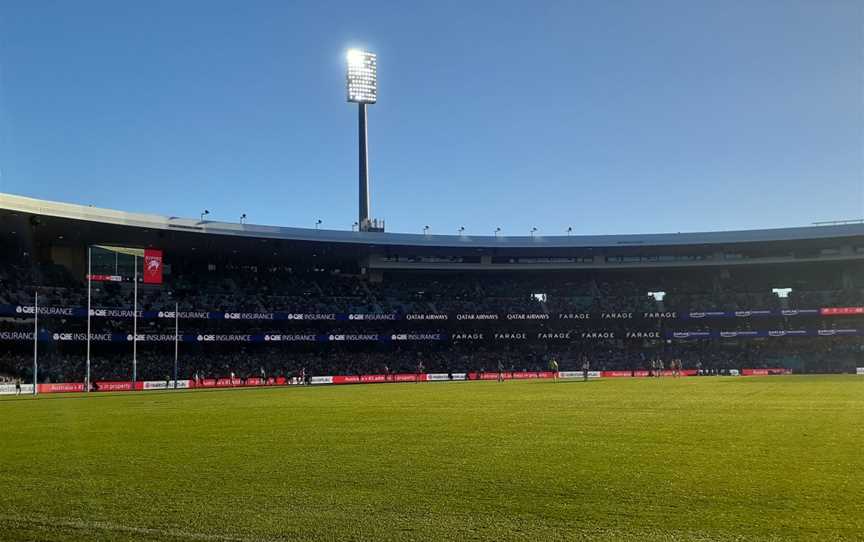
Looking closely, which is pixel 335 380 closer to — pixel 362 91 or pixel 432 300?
pixel 432 300

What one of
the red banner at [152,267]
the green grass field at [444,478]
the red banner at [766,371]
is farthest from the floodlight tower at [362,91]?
the green grass field at [444,478]

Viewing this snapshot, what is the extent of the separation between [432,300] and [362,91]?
23033 millimetres

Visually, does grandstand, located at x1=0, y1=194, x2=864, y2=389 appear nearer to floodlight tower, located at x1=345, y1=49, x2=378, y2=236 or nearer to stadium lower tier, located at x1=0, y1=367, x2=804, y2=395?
stadium lower tier, located at x1=0, y1=367, x2=804, y2=395

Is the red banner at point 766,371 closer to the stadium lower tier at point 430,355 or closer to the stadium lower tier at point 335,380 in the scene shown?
the stadium lower tier at point 335,380

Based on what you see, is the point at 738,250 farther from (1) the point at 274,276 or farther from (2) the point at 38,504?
(2) the point at 38,504

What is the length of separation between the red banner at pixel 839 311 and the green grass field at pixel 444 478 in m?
55.1

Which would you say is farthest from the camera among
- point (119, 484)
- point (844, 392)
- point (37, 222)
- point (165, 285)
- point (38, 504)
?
point (165, 285)

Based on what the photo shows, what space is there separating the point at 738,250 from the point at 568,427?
2547 inches

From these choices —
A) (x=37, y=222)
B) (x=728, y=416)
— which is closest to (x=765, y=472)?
(x=728, y=416)

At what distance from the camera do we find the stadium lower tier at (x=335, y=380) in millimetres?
48875

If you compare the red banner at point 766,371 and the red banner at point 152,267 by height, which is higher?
the red banner at point 152,267

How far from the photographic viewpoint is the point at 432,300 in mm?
75438

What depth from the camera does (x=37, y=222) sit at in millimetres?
50938

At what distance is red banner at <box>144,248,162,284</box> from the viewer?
171 ft
